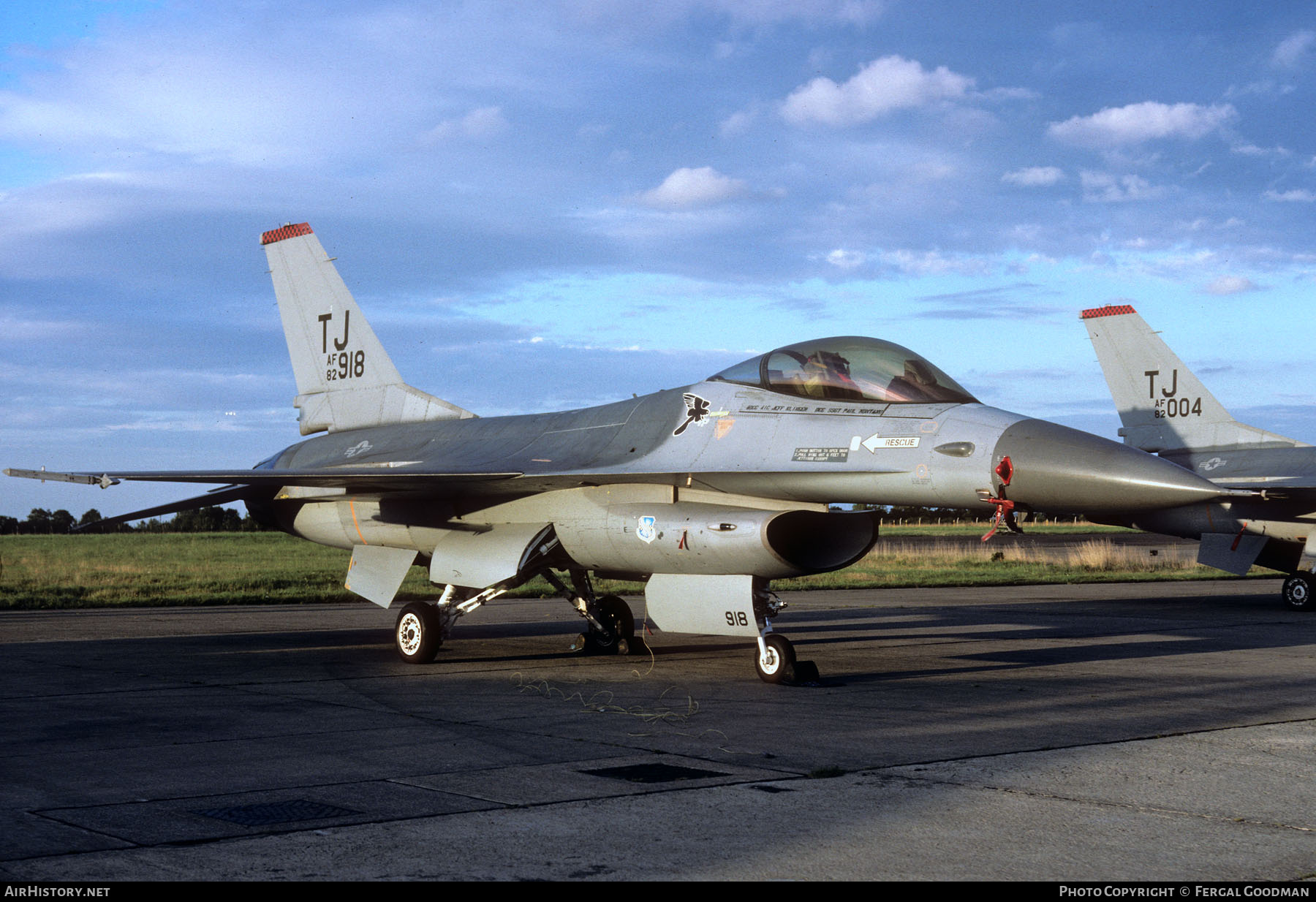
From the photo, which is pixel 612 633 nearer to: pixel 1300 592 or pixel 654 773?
pixel 654 773

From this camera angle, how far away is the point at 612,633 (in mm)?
12969

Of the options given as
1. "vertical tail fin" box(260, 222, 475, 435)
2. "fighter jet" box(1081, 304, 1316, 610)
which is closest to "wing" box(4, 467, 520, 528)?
"vertical tail fin" box(260, 222, 475, 435)

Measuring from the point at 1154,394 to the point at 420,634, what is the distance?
16558mm

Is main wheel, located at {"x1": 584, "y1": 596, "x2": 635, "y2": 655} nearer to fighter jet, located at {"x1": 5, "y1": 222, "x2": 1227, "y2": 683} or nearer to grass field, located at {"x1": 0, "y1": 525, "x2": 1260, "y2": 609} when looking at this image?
fighter jet, located at {"x1": 5, "y1": 222, "x2": 1227, "y2": 683}

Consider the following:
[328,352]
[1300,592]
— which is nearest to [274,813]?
[328,352]

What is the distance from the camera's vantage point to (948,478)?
8.97m

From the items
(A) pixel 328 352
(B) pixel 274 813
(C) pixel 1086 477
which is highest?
(A) pixel 328 352

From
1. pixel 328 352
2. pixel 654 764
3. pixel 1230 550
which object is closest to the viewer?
pixel 654 764

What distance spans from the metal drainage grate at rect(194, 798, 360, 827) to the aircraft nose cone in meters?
5.63

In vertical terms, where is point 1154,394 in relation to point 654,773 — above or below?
above

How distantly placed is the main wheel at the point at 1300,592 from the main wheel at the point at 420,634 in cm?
1504

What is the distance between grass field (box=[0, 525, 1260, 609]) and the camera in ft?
72.8

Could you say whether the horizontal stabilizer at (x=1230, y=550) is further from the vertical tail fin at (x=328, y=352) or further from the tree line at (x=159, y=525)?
the tree line at (x=159, y=525)
